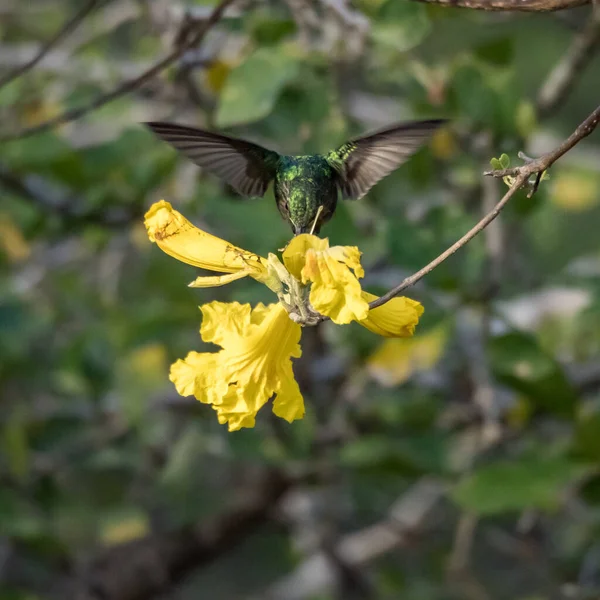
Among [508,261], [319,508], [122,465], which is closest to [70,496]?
[122,465]

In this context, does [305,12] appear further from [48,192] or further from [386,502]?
[386,502]

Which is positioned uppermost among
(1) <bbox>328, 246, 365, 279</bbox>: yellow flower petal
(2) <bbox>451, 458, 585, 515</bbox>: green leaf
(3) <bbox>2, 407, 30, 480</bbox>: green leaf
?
(1) <bbox>328, 246, 365, 279</bbox>: yellow flower petal

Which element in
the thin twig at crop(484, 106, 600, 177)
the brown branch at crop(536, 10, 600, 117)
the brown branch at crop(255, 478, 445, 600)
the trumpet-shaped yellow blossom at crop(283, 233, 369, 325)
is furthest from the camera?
the brown branch at crop(255, 478, 445, 600)

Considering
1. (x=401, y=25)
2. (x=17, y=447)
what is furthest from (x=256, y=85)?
(x=17, y=447)

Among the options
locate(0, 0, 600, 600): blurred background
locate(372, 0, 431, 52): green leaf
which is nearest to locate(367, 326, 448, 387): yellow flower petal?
locate(0, 0, 600, 600): blurred background

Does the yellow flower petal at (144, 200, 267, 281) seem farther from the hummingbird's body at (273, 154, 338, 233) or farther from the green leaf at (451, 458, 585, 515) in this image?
the green leaf at (451, 458, 585, 515)

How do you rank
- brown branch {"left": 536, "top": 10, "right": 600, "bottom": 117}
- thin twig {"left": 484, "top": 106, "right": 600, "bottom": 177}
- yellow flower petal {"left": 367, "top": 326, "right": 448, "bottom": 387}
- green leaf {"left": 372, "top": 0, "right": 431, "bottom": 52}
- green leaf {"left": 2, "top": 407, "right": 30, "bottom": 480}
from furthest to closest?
green leaf {"left": 2, "top": 407, "right": 30, "bottom": 480}, yellow flower petal {"left": 367, "top": 326, "right": 448, "bottom": 387}, brown branch {"left": 536, "top": 10, "right": 600, "bottom": 117}, green leaf {"left": 372, "top": 0, "right": 431, "bottom": 52}, thin twig {"left": 484, "top": 106, "right": 600, "bottom": 177}
